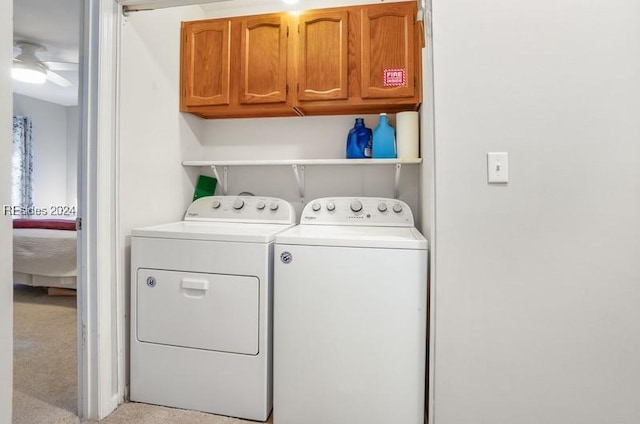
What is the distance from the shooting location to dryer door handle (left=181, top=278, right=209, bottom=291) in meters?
1.48

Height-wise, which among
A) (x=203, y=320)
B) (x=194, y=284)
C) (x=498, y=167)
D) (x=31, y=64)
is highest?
(x=31, y=64)

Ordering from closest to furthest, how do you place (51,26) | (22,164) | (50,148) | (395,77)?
(395,77), (51,26), (22,164), (50,148)

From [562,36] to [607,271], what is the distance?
832 mm

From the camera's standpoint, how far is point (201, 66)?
6.64 ft

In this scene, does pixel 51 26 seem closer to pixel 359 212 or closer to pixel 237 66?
pixel 237 66

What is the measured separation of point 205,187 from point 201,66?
785 millimetres

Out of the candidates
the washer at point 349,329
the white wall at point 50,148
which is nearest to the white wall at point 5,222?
the washer at point 349,329

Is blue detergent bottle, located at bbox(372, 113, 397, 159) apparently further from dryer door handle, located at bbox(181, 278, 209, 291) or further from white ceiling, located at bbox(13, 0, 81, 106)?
white ceiling, located at bbox(13, 0, 81, 106)

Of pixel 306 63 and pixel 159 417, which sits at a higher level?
pixel 306 63

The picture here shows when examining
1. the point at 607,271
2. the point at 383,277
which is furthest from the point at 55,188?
the point at 607,271

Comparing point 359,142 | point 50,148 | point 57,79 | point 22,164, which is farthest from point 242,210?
point 50,148

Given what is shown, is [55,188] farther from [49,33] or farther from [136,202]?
[136,202]

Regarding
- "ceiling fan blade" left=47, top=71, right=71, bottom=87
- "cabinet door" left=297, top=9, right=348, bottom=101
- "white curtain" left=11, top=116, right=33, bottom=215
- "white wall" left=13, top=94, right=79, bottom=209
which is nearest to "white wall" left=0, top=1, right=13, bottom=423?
"cabinet door" left=297, top=9, right=348, bottom=101

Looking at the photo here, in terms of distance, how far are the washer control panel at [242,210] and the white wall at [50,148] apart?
4760 mm
